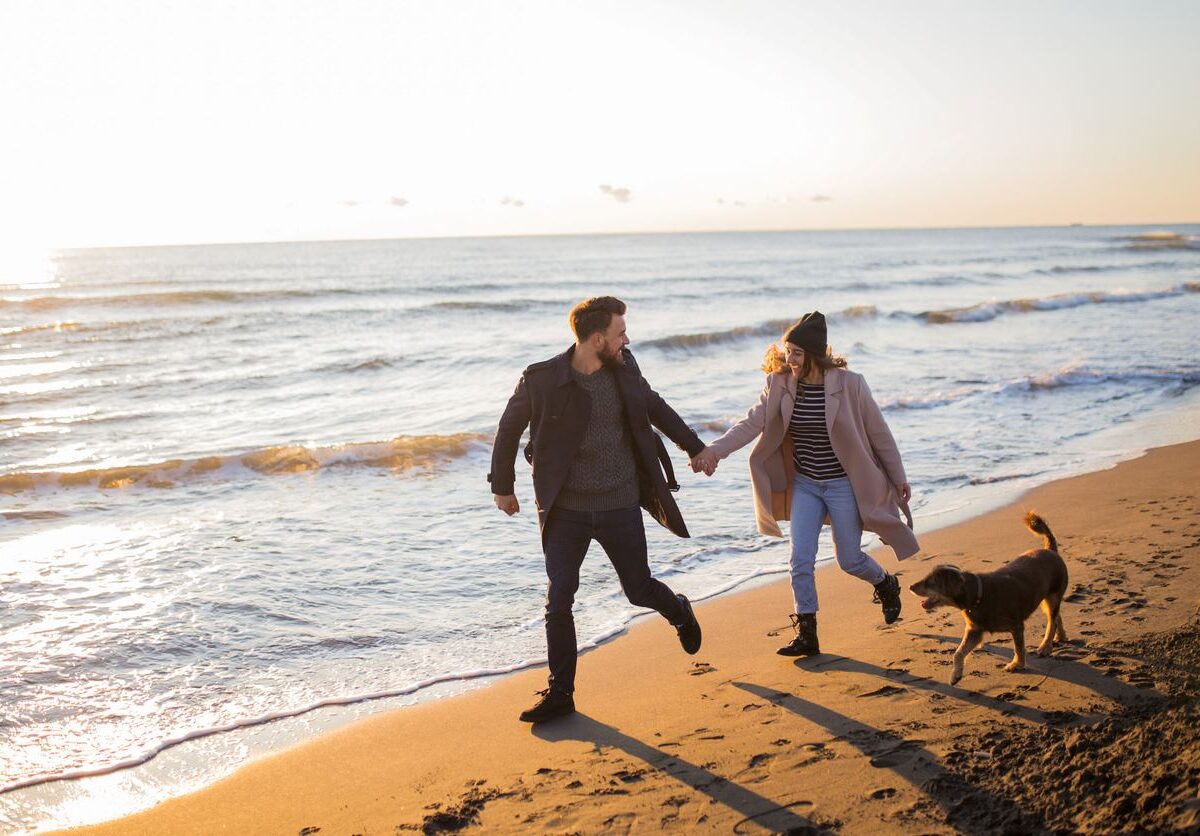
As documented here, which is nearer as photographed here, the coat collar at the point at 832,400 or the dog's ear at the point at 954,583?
the dog's ear at the point at 954,583

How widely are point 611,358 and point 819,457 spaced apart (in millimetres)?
1319

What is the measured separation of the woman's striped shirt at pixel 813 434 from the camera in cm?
513

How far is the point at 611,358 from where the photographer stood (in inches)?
184

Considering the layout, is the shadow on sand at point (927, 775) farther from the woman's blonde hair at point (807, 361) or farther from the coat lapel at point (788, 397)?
the woman's blonde hair at point (807, 361)

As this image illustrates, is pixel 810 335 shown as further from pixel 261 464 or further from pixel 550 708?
pixel 261 464

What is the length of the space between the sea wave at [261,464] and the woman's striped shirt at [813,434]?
735 cm

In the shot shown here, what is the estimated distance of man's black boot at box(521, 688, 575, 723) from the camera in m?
4.79

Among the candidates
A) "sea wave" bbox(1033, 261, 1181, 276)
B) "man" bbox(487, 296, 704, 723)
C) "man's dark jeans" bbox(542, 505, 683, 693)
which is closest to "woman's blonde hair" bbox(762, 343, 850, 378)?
"man" bbox(487, 296, 704, 723)

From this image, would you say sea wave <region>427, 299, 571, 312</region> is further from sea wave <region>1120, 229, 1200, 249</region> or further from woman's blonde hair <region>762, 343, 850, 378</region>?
sea wave <region>1120, 229, 1200, 249</region>

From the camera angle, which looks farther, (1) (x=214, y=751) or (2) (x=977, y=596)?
(1) (x=214, y=751)

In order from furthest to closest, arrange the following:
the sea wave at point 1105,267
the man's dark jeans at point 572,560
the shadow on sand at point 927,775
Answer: the sea wave at point 1105,267
the man's dark jeans at point 572,560
the shadow on sand at point 927,775

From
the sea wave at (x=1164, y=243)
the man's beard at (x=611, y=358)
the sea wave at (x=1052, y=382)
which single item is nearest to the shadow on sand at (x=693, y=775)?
the man's beard at (x=611, y=358)

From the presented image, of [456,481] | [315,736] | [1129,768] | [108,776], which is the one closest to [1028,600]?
[1129,768]

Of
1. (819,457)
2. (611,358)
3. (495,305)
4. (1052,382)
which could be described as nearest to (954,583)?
(819,457)
